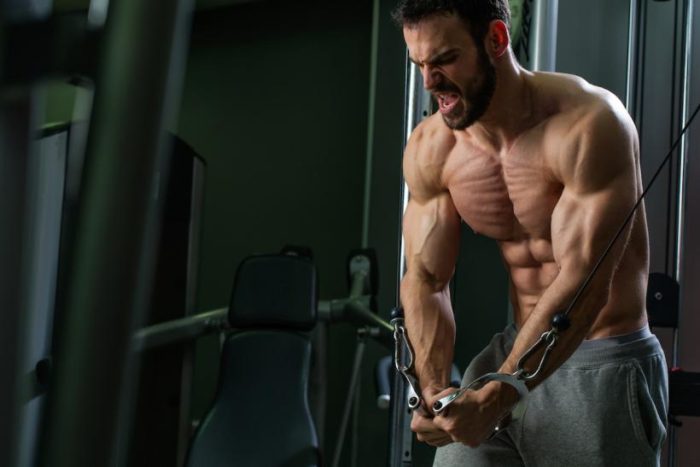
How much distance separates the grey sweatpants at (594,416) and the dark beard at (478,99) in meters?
0.51

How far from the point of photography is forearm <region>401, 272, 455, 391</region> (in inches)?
70.6

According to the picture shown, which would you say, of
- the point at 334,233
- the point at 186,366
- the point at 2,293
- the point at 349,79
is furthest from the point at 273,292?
the point at 2,293

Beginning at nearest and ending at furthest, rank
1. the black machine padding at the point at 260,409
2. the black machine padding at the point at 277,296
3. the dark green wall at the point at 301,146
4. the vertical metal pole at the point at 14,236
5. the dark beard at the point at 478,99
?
the vertical metal pole at the point at 14,236
the dark beard at the point at 478,99
the black machine padding at the point at 260,409
the black machine padding at the point at 277,296
the dark green wall at the point at 301,146

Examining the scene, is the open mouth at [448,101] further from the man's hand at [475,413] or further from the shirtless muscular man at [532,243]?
the man's hand at [475,413]

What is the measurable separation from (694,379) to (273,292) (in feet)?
4.52

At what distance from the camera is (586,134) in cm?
164

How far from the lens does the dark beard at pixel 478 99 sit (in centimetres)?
168

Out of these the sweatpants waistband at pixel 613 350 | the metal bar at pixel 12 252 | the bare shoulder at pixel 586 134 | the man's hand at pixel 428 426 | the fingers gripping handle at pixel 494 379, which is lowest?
the man's hand at pixel 428 426

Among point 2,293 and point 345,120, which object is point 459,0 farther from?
point 345,120

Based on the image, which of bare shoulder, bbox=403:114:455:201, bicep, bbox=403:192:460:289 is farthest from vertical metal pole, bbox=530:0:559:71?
bicep, bbox=403:192:460:289

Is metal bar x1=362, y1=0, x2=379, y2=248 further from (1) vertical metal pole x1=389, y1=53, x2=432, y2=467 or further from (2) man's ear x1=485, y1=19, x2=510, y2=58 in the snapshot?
(2) man's ear x1=485, y1=19, x2=510, y2=58

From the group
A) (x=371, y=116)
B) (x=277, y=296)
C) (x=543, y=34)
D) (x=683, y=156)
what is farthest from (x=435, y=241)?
(x=371, y=116)

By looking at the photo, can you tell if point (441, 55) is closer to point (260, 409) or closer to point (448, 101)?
point (448, 101)

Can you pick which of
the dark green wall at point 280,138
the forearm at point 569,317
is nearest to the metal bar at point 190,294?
the dark green wall at point 280,138
